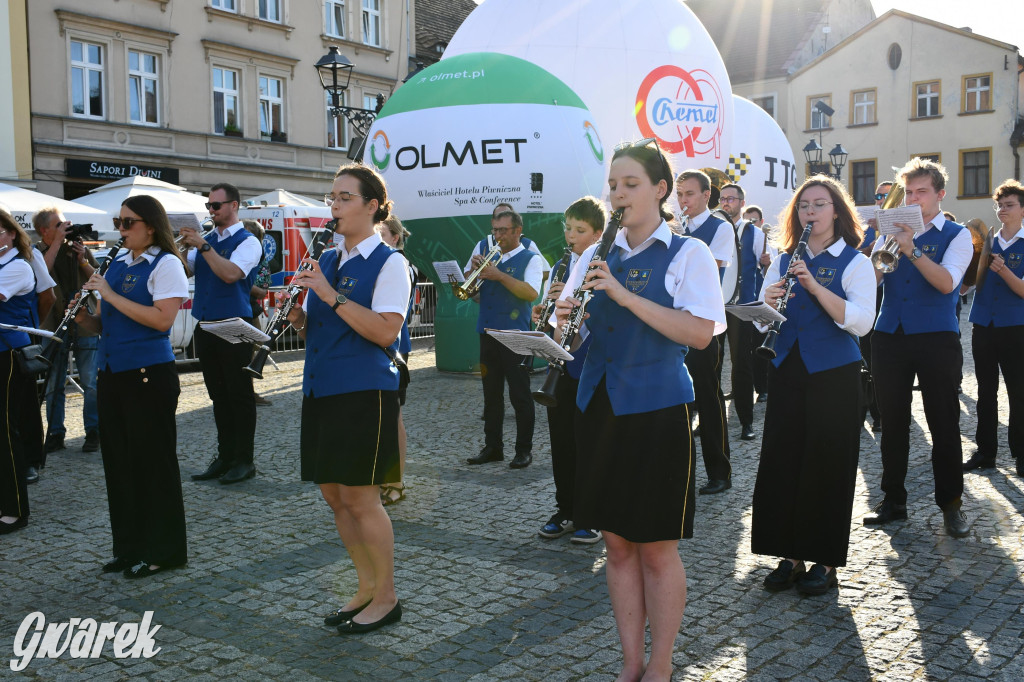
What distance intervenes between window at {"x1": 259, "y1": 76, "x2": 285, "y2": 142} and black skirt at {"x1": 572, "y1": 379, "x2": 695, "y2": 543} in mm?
25256

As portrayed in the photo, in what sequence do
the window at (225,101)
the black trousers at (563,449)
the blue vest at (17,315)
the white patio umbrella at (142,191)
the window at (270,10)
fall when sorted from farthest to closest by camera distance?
1. the window at (270,10)
2. the window at (225,101)
3. the white patio umbrella at (142,191)
4. the blue vest at (17,315)
5. the black trousers at (563,449)

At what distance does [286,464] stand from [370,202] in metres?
4.01

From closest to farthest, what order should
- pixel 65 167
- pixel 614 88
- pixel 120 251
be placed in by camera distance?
pixel 120 251 → pixel 614 88 → pixel 65 167

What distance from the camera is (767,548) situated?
4668 mm

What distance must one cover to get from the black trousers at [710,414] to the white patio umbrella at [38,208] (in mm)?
11153

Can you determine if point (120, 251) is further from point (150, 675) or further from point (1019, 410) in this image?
point (1019, 410)

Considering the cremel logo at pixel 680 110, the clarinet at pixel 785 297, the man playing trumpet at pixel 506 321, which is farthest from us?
the cremel logo at pixel 680 110

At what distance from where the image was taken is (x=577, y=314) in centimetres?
352

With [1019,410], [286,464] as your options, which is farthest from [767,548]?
[286,464]

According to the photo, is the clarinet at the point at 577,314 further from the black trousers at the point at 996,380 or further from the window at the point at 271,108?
the window at the point at 271,108

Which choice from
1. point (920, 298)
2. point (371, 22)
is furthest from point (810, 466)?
point (371, 22)

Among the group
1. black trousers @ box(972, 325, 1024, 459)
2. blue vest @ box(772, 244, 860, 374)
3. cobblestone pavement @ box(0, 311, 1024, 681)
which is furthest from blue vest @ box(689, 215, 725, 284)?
blue vest @ box(772, 244, 860, 374)

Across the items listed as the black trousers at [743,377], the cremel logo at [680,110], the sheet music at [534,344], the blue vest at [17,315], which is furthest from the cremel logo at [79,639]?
the cremel logo at [680,110]

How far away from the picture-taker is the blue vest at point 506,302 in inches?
295
